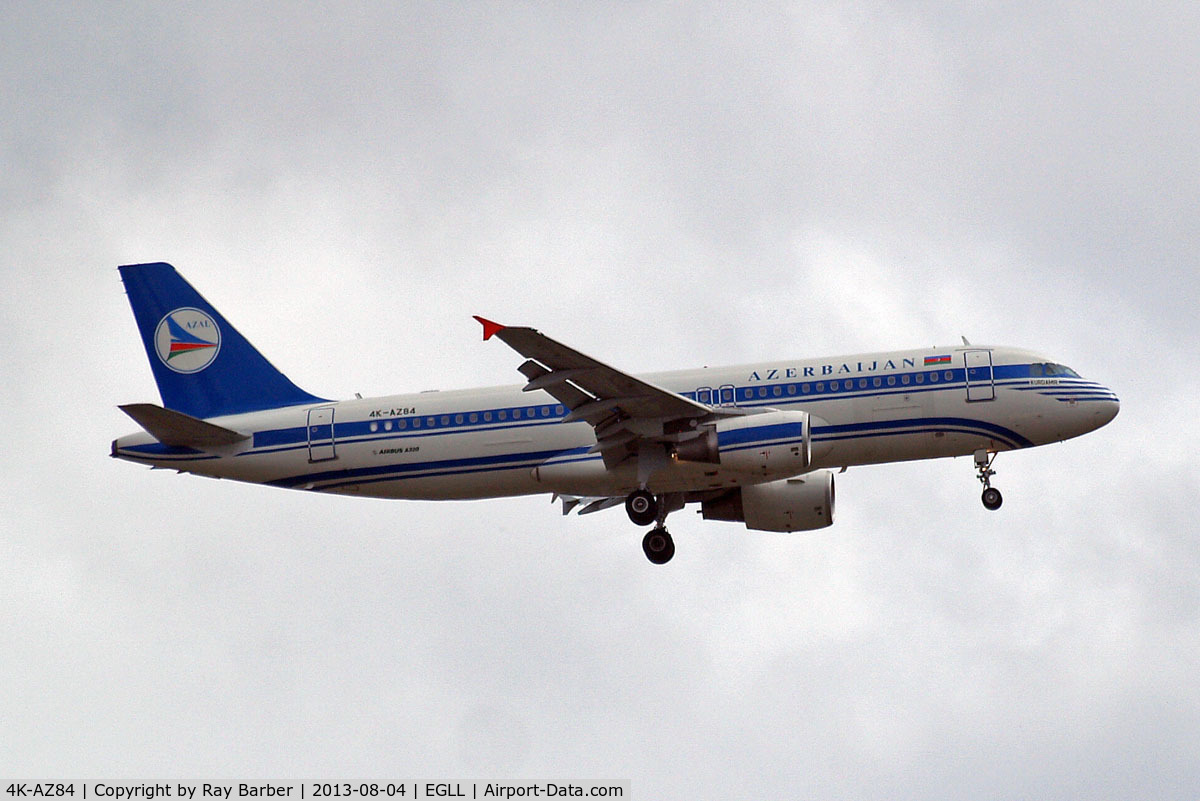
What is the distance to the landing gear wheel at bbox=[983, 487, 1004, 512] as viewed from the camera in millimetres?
38625

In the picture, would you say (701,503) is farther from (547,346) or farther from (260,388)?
(260,388)

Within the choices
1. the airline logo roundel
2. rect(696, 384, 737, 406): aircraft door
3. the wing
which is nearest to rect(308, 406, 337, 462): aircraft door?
the airline logo roundel

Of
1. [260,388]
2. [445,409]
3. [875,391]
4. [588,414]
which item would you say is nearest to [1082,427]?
[875,391]

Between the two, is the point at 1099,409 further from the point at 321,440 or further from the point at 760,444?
the point at 321,440

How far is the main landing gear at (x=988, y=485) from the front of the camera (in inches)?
1511

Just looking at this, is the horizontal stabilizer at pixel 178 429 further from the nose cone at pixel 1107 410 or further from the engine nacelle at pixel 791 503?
the nose cone at pixel 1107 410

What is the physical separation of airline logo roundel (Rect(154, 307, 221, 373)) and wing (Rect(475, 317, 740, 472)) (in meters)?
11.9

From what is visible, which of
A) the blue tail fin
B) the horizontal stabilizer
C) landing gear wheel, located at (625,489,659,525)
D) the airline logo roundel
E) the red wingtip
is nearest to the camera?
the red wingtip

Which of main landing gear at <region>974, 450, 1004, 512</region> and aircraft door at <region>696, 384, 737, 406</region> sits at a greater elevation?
aircraft door at <region>696, 384, 737, 406</region>

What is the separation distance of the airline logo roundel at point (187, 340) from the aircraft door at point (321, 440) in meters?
4.48

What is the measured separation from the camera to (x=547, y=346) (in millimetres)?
33844

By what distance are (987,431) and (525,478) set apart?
11954 millimetres

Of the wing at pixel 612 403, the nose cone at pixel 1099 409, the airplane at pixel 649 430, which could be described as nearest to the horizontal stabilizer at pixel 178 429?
the airplane at pixel 649 430

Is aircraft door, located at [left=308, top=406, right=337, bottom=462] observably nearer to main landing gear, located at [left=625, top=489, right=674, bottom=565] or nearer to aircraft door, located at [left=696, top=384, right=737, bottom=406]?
main landing gear, located at [left=625, top=489, right=674, bottom=565]
